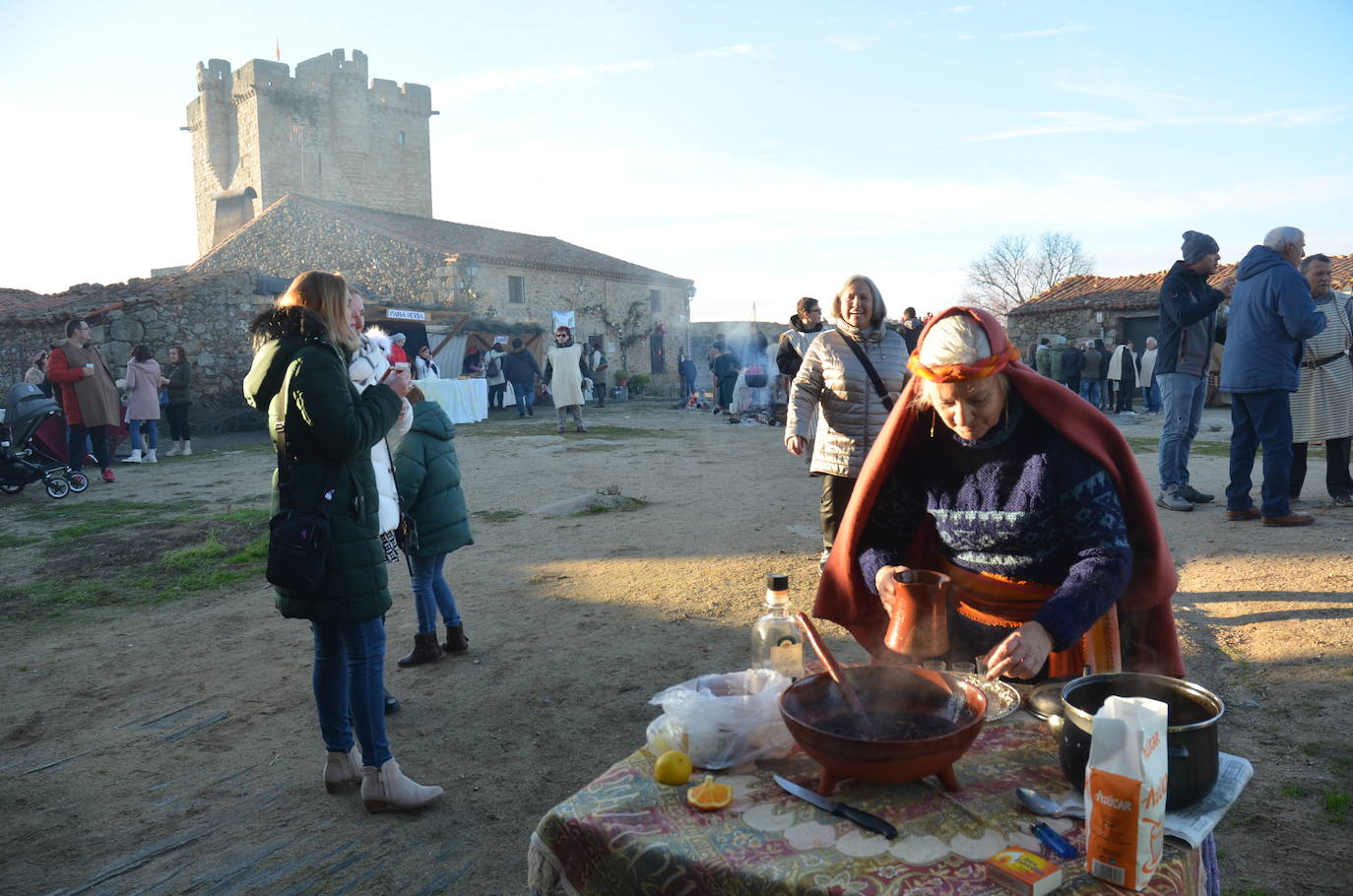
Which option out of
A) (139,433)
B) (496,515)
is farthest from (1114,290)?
(139,433)

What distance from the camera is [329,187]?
1523 inches

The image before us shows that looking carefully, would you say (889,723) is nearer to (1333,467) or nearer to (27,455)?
(1333,467)

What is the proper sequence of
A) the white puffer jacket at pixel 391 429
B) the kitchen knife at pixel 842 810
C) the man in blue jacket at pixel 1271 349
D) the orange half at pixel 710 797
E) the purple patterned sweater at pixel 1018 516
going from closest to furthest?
the kitchen knife at pixel 842 810 → the orange half at pixel 710 797 → the purple patterned sweater at pixel 1018 516 → the white puffer jacket at pixel 391 429 → the man in blue jacket at pixel 1271 349

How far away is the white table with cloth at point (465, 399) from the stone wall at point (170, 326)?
404cm

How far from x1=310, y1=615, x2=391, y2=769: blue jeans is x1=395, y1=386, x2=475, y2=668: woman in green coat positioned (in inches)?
44.7

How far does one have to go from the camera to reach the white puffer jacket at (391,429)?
11.0 ft

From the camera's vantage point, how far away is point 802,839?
1.38m

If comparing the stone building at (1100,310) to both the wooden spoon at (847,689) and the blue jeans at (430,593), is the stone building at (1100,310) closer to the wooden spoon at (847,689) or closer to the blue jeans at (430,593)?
the blue jeans at (430,593)

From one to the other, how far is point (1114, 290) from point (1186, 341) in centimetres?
2117

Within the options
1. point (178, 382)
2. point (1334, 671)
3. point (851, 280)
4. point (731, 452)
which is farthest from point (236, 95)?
point (1334, 671)

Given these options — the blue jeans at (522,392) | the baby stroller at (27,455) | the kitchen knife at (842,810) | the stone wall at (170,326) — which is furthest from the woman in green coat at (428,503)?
the blue jeans at (522,392)

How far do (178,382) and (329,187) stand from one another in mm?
29003

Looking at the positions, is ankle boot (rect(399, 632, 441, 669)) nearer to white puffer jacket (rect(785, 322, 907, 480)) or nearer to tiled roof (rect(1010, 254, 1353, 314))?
white puffer jacket (rect(785, 322, 907, 480))

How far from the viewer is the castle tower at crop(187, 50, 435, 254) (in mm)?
36844
